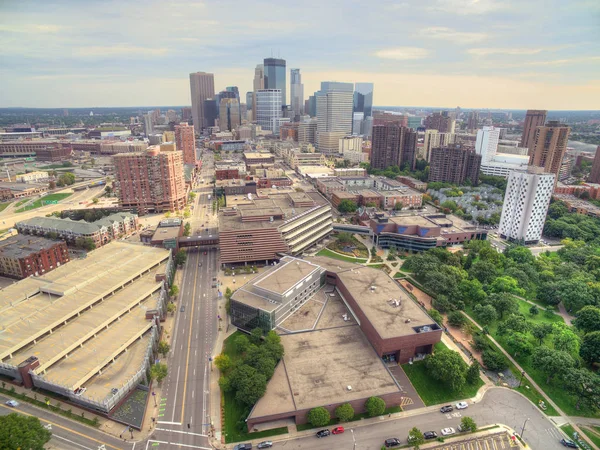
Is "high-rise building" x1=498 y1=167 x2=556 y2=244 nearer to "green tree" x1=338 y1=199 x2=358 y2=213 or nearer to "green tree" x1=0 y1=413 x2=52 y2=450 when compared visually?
"green tree" x1=338 y1=199 x2=358 y2=213

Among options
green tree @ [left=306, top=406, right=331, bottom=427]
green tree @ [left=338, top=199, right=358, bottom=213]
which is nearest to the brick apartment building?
green tree @ [left=306, top=406, right=331, bottom=427]

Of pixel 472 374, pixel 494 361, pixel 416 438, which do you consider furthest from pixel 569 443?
pixel 416 438

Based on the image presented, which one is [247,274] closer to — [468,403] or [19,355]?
[19,355]

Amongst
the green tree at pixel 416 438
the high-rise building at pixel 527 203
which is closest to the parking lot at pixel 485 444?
the green tree at pixel 416 438

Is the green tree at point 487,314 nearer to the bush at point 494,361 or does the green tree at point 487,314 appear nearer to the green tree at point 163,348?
the bush at point 494,361

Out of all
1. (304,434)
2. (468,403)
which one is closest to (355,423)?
(304,434)

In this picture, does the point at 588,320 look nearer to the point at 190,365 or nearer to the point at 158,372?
the point at 190,365
